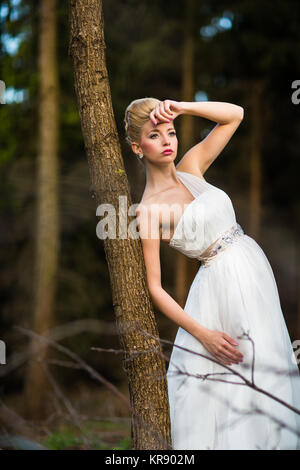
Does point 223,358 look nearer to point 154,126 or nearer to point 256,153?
point 154,126

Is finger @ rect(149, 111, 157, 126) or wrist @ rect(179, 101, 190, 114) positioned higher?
wrist @ rect(179, 101, 190, 114)

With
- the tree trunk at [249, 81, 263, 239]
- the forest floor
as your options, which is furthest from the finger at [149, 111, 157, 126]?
the tree trunk at [249, 81, 263, 239]

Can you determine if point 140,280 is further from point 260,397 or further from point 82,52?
point 82,52

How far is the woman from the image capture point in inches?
96.9

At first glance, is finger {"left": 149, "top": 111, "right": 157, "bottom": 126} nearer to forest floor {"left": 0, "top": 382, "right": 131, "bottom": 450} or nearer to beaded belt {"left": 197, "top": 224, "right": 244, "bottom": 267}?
beaded belt {"left": 197, "top": 224, "right": 244, "bottom": 267}

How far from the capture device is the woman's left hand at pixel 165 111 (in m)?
2.55

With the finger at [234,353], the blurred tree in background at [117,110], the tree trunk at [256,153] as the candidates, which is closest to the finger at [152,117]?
the finger at [234,353]

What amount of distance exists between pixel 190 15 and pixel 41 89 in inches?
140

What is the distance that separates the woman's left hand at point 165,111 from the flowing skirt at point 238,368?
77 cm

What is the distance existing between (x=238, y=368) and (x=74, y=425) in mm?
3174

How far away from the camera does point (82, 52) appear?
8.54 ft

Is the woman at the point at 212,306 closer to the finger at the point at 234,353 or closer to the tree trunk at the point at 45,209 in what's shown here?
the finger at the point at 234,353

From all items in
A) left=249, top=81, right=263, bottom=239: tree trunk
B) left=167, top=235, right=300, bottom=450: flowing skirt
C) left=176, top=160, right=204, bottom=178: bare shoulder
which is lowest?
left=167, top=235, right=300, bottom=450: flowing skirt

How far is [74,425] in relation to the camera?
5145mm
